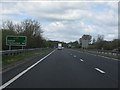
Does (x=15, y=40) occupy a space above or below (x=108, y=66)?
above

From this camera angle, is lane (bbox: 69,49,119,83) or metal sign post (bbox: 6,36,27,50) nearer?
lane (bbox: 69,49,119,83)

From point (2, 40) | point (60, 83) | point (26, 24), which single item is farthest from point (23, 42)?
point (26, 24)

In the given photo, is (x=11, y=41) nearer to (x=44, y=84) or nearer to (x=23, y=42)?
(x=23, y=42)

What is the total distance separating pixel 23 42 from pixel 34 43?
43.1 meters

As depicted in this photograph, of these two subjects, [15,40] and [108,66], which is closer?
[108,66]

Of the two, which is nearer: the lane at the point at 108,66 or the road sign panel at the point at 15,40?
the lane at the point at 108,66

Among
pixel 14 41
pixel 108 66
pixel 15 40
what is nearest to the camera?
pixel 108 66

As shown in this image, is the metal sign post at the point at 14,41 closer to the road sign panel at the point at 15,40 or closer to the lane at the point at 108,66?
the road sign panel at the point at 15,40

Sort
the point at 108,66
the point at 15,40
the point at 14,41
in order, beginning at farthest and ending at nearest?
the point at 15,40 → the point at 14,41 → the point at 108,66

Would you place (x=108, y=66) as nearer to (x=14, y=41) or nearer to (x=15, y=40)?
(x=14, y=41)

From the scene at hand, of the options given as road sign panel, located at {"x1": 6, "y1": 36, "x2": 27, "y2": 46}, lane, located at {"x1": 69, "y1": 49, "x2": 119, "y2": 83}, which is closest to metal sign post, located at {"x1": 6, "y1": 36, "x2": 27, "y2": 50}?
road sign panel, located at {"x1": 6, "y1": 36, "x2": 27, "y2": 46}

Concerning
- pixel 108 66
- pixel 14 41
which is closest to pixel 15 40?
pixel 14 41

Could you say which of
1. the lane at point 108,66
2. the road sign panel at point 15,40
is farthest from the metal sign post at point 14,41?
the lane at point 108,66

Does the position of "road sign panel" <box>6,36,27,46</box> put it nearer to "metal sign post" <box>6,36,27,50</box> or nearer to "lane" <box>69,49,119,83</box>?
"metal sign post" <box>6,36,27,50</box>
